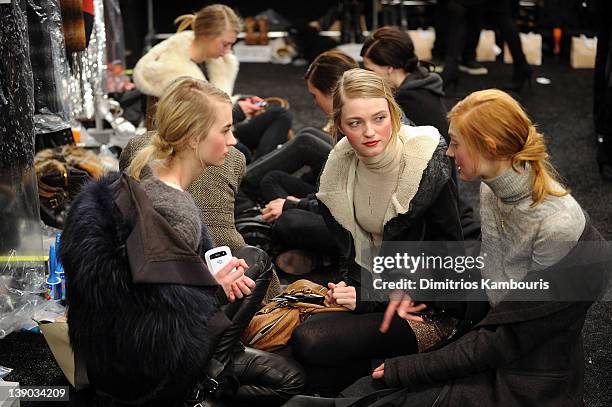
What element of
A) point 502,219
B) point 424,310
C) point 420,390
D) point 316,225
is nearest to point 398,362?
point 420,390

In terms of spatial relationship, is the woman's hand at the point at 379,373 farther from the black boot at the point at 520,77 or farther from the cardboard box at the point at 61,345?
the black boot at the point at 520,77

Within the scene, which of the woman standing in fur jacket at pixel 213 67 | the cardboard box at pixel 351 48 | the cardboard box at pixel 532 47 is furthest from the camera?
the cardboard box at pixel 351 48

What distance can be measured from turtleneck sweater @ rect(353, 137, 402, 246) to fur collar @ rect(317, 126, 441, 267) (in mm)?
17

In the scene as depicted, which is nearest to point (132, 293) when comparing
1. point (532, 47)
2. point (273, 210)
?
point (273, 210)

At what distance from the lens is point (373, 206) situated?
2543mm

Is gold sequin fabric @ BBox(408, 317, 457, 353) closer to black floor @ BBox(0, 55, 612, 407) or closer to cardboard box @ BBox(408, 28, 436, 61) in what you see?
→ black floor @ BBox(0, 55, 612, 407)

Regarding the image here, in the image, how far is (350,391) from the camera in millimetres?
2271

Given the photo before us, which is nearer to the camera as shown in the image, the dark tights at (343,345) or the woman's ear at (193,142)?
the woman's ear at (193,142)

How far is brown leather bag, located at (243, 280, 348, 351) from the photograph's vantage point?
2.58 m

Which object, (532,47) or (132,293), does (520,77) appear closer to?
(532,47)

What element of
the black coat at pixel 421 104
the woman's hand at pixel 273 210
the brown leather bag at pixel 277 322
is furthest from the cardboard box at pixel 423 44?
the brown leather bag at pixel 277 322

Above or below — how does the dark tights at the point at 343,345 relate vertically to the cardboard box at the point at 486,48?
above

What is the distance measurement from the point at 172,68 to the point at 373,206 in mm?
1938

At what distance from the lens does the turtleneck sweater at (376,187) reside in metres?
2.48
